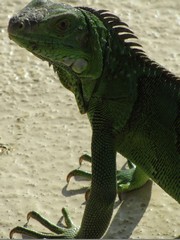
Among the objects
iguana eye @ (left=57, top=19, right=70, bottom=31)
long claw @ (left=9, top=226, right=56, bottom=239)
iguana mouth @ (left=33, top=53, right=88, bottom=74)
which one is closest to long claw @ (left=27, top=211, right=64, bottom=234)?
long claw @ (left=9, top=226, right=56, bottom=239)

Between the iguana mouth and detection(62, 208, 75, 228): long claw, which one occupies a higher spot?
the iguana mouth

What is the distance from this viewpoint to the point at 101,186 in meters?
6.36

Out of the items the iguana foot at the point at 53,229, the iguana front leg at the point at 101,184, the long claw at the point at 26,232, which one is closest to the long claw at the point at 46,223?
the iguana foot at the point at 53,229

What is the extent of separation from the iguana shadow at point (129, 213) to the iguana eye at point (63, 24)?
60.9 inches

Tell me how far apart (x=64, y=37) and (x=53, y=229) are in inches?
57.5

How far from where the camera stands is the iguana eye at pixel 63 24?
248 inches

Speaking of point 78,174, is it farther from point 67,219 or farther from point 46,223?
point 46,223

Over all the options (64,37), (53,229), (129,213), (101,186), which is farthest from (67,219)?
(64,37)

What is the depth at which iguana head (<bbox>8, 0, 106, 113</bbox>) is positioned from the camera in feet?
20.4

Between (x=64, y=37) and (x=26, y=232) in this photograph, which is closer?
(x=64, y=37)

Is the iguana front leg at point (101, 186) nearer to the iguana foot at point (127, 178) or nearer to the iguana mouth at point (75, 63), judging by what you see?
the iguana mouth at point (75, 63)

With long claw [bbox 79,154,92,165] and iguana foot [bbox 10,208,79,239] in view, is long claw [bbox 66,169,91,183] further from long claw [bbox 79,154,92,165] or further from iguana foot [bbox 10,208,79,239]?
iguana foot [bbox 10,208,79,239]

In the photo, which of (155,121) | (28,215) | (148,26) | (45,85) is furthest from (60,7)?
(148,26)

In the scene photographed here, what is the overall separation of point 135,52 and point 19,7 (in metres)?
3.60
